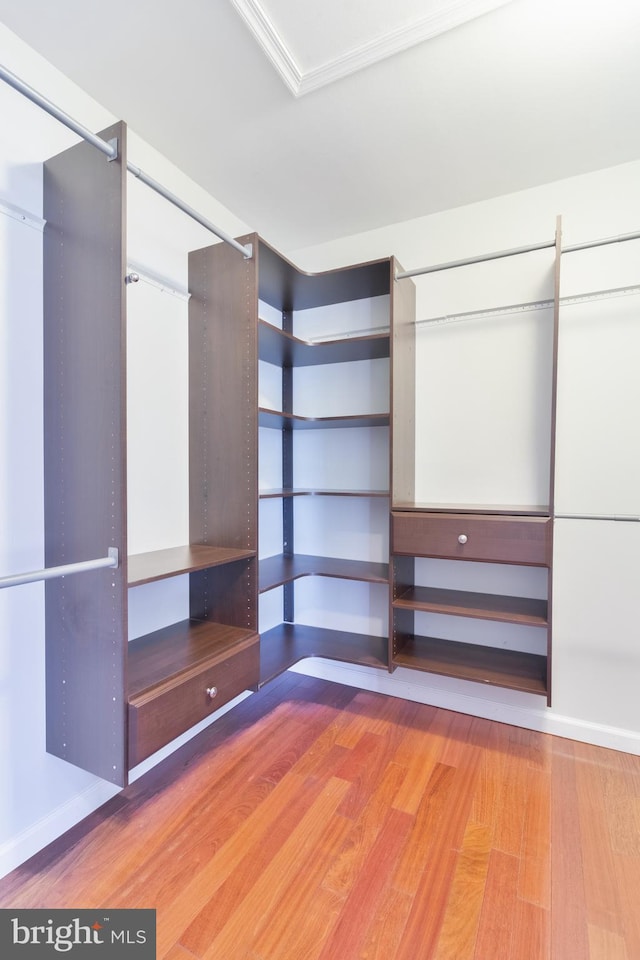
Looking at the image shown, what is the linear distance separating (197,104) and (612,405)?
A: 6.96 ft

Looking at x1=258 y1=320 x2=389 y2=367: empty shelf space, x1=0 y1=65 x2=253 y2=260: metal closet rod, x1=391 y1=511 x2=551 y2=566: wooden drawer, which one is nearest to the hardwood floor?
x1=391 y1=511 x2=551 y2=566: wooden drawer

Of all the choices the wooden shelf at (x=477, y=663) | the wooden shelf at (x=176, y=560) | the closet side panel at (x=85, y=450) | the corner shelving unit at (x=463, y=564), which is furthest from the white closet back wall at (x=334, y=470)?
the closet side panel at (x=85, y=450)

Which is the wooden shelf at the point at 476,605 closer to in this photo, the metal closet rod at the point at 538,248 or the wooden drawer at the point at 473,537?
the wooden drawer at the point at 473,537

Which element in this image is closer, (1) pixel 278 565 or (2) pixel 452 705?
(2) pixel 452 705

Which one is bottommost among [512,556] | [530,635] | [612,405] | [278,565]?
[530,635]

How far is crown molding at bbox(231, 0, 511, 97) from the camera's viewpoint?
1.31 meters

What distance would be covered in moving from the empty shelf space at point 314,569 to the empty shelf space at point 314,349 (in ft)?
3.89

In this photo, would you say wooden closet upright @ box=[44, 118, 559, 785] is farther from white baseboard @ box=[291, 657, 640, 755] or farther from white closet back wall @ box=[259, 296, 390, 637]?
white baseboard @ box=[291, 657, 640, 755]

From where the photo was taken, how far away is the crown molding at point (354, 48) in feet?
4.29

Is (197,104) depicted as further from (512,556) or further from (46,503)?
(512,556)

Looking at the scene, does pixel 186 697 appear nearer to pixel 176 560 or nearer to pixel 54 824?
pixel 176 560

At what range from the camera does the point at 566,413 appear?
6.79 ft

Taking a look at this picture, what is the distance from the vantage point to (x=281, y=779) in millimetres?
1812

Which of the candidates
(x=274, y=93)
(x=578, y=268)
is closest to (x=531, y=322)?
(x=578, y=268)
